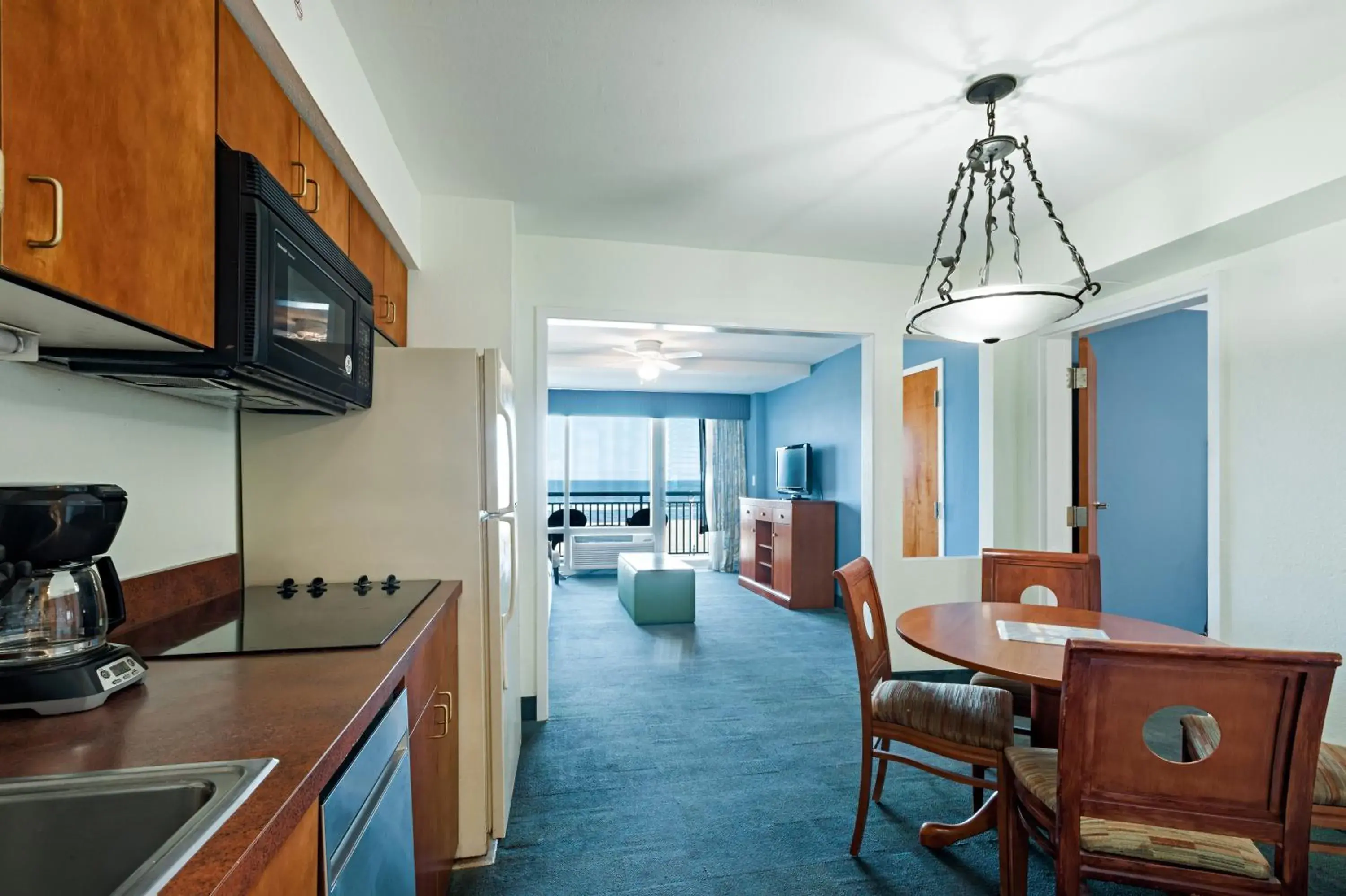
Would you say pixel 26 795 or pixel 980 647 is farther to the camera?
pixel 980 647

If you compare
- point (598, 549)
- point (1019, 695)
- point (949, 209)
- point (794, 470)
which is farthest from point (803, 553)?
point (949, 209)

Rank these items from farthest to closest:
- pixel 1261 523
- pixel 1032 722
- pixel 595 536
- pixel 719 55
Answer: pixel 595 536 < pixel 1261 523 < pixel 1032 722 < pixel 719 55

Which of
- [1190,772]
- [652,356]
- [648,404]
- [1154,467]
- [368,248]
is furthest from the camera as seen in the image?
[648,404]

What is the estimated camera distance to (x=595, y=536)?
→ 25.4 feet

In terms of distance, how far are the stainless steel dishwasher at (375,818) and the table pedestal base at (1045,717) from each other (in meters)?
1.84

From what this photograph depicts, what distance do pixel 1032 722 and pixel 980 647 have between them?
459 millimetres

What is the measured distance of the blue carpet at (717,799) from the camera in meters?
1.87

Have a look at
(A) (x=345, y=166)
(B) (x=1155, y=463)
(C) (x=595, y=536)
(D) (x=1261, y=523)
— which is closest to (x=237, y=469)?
(A) (x=345, y=166)

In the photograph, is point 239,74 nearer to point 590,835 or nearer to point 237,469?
point 237,469

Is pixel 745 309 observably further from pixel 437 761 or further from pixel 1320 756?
pixel 1320 756

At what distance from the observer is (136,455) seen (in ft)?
4.71

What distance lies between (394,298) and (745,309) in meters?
1.73

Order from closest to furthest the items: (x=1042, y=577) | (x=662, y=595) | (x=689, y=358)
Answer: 1. (x=1042, y=577)
2. (x=662, y=595)
3. (x=689, y=358)

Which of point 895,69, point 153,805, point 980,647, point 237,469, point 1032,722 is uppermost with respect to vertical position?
point 895,69
